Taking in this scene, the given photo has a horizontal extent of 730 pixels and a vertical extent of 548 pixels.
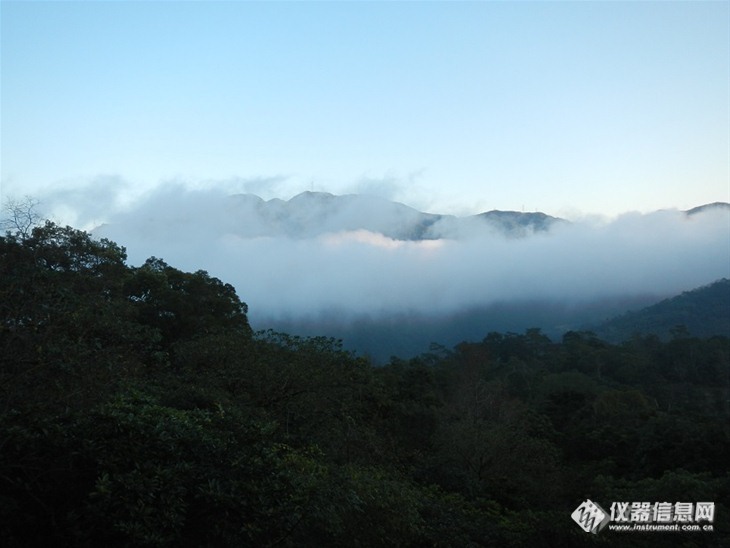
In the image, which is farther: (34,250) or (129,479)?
(34,250)

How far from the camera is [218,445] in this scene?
5902 mm

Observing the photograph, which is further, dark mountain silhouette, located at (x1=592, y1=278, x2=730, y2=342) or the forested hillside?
dark mountain silhouette, located at (x1=592, y1=278, x2=730, y2=342)

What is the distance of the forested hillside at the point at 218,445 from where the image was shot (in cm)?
518

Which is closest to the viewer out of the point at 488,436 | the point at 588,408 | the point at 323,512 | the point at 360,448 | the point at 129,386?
the point at 323,512

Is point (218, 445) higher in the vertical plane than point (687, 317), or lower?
higher

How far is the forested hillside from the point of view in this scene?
5.18 m

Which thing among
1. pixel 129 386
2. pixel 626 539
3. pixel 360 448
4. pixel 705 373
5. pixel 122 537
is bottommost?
pixel 705 373

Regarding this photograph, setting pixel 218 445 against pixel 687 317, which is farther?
pixel 687 317

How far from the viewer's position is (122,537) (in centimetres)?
479

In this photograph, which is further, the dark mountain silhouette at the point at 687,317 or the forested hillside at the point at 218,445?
the dark mountain silhouette at the point at 687,317

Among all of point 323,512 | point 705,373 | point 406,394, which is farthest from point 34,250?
point 705,373

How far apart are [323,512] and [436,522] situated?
10.7 feet

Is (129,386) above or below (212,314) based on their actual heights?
below

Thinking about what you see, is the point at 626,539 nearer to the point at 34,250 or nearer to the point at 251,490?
the point at 251,490
